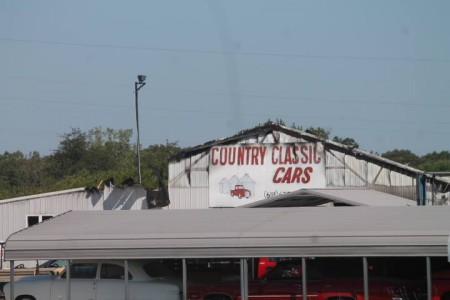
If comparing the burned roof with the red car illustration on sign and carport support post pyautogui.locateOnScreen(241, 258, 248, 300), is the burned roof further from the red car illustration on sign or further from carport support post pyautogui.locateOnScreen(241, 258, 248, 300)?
carport support post pyautogui.locateOnScreen(241, 258, 248, 300)

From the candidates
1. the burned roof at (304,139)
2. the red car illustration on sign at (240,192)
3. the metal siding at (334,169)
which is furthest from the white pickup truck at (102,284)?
the burned roof at (304,139)

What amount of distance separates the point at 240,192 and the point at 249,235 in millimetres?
18782

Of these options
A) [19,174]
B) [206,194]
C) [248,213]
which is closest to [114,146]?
[19,174]

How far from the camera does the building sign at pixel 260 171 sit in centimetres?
3472

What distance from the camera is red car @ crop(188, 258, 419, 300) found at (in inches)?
637

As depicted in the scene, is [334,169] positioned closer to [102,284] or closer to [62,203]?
[62,203]

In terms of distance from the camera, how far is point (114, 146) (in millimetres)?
98625

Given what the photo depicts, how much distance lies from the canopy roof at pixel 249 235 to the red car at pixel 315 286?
84cm

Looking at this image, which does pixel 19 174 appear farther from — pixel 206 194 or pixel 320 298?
pixel 320 298

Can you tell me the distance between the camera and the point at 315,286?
1662 centimetres

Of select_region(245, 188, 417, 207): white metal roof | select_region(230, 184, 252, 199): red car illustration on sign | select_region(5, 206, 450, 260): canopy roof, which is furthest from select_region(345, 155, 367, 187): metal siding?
select_region(5, 206, 450, 260): canopy roof

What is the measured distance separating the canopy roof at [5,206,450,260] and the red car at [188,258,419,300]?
0.84 m

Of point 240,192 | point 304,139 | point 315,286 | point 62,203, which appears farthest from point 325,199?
point 62,203

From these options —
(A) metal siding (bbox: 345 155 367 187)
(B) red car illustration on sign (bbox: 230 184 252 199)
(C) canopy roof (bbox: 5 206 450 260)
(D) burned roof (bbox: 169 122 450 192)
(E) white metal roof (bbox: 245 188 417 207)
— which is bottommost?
(C) canopy roof (bbox: 5 206 450 260)
